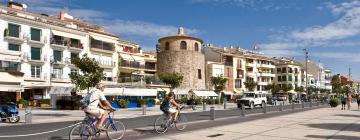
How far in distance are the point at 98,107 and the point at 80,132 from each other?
87cm

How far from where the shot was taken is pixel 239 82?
9669 cm

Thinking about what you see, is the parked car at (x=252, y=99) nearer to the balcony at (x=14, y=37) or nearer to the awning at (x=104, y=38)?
the awning at (x=104, y=38)

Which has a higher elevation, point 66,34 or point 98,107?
point 66,34

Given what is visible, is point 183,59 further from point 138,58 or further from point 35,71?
point 35,71

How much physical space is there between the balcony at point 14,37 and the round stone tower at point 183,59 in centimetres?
3097

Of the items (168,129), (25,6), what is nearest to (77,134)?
(168,129)

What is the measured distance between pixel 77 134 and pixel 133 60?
61284mm

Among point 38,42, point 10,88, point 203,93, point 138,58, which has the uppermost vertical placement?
point 38,42

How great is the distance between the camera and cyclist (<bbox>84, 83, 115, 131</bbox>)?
38.8ft

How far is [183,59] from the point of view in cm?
7538

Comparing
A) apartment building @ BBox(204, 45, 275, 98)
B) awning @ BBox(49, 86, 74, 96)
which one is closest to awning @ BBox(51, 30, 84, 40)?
awning @ BBox(49, 86, 74, 96)

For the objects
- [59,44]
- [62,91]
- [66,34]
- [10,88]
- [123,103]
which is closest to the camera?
[10,88]

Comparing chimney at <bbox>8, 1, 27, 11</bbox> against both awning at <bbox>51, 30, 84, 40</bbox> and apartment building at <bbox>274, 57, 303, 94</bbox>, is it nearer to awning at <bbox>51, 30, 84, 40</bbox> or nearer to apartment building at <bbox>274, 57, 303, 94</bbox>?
awning at <bbox>51, 30, 84, 40</bbox>

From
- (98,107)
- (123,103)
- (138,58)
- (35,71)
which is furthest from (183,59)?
(98,107)
